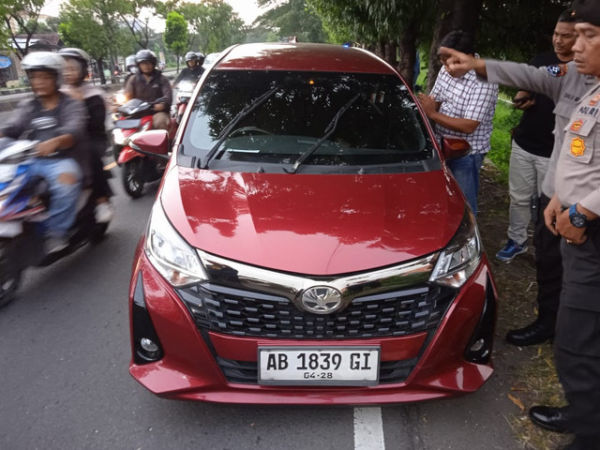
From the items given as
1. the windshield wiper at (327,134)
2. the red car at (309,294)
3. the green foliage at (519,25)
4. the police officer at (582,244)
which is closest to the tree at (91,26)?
the green foliage at (519,25)

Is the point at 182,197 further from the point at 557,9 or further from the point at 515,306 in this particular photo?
the point at 557,9

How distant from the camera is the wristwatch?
1816 mm

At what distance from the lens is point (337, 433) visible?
224 centimetres

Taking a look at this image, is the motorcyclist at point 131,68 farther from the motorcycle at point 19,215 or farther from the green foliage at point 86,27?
the green foliage at point 86,27

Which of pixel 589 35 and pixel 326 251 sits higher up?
pixel 589 35

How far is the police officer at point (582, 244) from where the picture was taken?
1805mm

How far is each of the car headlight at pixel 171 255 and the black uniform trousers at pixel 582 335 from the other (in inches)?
60.0

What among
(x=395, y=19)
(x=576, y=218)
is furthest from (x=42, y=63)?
(x=395, y=19)

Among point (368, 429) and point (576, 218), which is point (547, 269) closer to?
point (576, 218)

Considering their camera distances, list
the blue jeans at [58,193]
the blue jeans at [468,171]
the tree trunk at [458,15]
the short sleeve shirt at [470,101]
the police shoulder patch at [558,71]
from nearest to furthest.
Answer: the police shoulder patch at [558,71] < the short sleeve shirt at [470,101] < the blue jeans at [58,193] < the blue jeans at [468,171] < the tree trunk at [458,15]

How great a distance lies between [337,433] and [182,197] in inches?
53.2

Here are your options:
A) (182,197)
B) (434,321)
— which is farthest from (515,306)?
(182,197)

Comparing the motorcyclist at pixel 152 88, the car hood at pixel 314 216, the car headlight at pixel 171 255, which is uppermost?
the car hood at pixel 314 216

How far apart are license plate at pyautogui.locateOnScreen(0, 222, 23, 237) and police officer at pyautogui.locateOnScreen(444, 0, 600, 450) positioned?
10.7 ft
